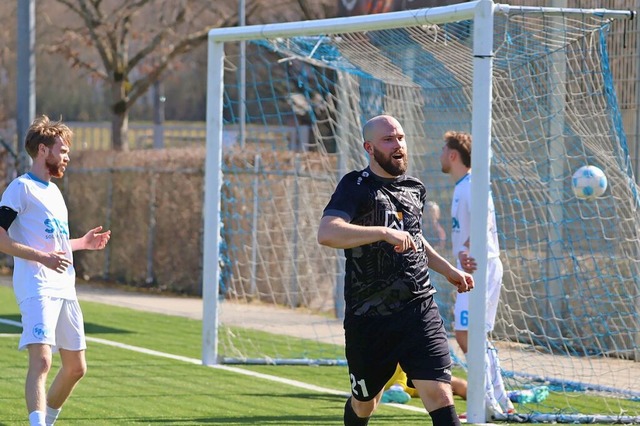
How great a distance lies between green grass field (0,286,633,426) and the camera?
848 cm

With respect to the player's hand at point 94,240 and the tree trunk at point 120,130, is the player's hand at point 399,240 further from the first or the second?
the tree trunk at point 120,130

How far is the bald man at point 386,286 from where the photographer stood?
20.0 ft

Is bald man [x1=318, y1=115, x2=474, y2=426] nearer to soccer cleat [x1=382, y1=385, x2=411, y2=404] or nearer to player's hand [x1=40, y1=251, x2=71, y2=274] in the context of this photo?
player's hand [x1=40, y1=251, x2=71, y2=274]

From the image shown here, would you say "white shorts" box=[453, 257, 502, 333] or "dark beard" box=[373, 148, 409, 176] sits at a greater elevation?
"dark beard" box=[373, 148, 409, 176]

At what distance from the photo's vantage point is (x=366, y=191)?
6172mm

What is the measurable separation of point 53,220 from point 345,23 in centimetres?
378

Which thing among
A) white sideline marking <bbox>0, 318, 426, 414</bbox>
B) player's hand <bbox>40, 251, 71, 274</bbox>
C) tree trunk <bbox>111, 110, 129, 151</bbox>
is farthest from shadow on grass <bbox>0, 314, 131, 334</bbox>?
tree trunk <bbox>111, 110, 129, 151</bbox>

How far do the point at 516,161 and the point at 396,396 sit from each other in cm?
273

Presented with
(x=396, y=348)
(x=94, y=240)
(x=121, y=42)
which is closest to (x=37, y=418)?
(x=94, y=240)

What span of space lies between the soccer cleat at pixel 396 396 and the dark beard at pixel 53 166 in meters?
3.72

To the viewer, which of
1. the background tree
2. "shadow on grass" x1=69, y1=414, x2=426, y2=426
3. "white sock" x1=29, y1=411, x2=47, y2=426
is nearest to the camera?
"white sock" x1=29, y1=411, x2=47, y2=426

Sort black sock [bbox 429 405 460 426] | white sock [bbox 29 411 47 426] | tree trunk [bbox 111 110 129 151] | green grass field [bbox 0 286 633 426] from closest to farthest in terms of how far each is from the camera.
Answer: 1. black sock [bbox 429 405 460 426]
2. white sock [bbox 29 411 47 426]
3. green grass field [bbox 0 286 633 426]
4. tree trunk [bbox 111 110 129 151]

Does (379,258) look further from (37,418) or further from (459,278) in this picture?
(37,418)

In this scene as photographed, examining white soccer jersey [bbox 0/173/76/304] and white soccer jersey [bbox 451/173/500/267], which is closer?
white soccer jersey [bbox 0/173/76/304]
